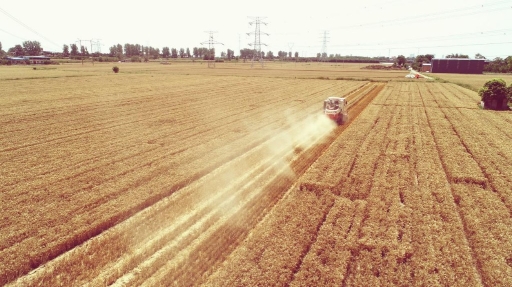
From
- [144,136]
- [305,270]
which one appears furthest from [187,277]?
[144,136]

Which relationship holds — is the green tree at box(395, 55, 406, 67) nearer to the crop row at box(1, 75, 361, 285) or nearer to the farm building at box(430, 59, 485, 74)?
the farm building at box(430, 59, 485, 74)

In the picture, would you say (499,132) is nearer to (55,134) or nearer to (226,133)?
(226,133)

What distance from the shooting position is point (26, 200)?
1179 cm

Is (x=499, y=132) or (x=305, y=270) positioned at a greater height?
(x=499, y=132)

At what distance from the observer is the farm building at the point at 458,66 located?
11812cm

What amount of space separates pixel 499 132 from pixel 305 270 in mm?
21564

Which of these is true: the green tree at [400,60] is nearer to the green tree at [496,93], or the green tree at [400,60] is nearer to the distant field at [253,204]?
the green tree at [496,93]

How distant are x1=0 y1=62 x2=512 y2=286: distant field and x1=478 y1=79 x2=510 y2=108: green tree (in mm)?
10966

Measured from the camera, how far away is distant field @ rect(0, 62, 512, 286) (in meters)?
8.38

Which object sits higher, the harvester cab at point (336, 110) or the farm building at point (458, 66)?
the farm building at point (458, 66)

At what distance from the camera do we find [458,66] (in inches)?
4712

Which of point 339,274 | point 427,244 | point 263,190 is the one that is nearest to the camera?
point 339,274

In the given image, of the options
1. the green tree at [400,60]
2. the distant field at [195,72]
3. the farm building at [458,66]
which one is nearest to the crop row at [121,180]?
the distant field at [195,72]

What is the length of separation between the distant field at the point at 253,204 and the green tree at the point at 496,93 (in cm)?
1097
